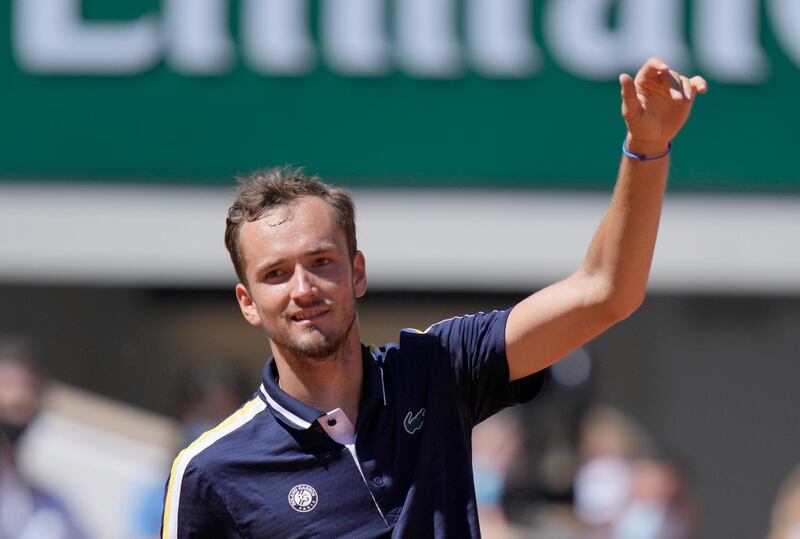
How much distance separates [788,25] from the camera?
7.18m

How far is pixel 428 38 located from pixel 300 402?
4901 millimetres

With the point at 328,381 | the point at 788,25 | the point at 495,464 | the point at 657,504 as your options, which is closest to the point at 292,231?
the point at 328,381

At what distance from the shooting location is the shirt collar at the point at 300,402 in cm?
250

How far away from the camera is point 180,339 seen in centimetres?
712

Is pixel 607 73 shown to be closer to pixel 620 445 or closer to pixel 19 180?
pixel 620 445

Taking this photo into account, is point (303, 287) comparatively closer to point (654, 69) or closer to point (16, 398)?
point (654, 69)

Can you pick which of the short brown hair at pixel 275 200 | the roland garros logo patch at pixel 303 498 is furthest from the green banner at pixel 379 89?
the roland garros logo patch at pixel 303 498

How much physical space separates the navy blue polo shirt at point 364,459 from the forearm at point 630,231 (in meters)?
0.25

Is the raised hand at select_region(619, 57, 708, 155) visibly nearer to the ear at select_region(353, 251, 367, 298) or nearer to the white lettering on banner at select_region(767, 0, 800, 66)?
the ear at select_region(353, 251, 367, 298)

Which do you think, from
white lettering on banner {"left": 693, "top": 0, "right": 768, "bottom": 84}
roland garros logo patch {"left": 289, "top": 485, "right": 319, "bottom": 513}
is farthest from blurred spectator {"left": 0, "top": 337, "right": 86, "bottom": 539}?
roland garros logo patch {"left": 289, "top": 485, "right": 319, "bottom": 513}

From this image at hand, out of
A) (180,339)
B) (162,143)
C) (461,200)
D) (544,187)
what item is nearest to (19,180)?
(162,143)

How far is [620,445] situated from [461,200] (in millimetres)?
1548

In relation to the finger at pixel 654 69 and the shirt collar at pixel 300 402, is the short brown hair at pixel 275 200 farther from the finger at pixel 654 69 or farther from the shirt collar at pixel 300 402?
the finger at pixel 654 69

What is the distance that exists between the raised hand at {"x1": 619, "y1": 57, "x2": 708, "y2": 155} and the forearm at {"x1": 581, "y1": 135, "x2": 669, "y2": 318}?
3cm
